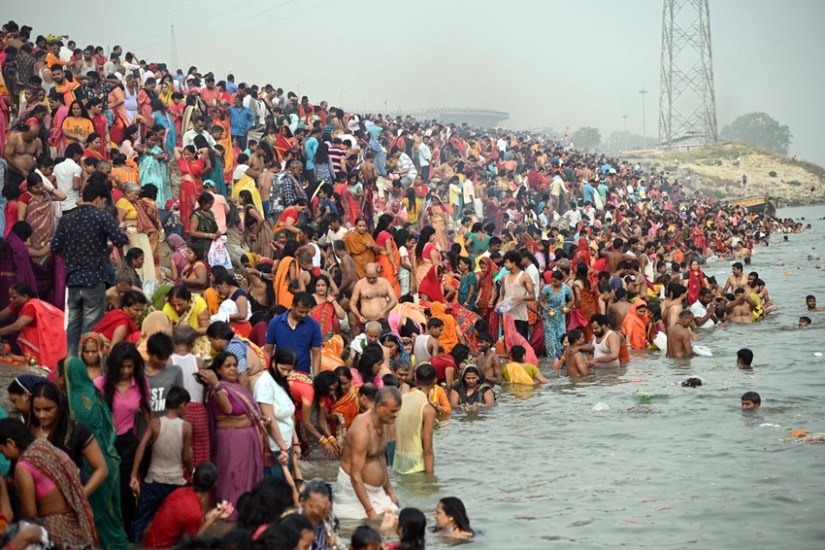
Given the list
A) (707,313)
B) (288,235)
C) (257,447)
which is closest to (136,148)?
(288,235)

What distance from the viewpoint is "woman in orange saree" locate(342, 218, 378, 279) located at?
589 inches

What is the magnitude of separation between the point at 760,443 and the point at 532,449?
7.30 ft

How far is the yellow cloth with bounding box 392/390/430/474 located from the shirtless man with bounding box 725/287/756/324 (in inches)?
505

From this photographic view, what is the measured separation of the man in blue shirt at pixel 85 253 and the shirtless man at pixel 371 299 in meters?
3.78

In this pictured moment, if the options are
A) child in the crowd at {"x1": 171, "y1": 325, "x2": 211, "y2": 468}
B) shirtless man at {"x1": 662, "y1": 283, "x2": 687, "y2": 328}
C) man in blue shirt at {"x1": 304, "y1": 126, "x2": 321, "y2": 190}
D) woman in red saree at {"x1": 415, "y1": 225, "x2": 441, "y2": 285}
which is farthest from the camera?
man in blue shirt at {"x1": 304, "y1": 126, "x2": 321, "y2": 190}

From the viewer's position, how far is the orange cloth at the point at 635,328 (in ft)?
56.1

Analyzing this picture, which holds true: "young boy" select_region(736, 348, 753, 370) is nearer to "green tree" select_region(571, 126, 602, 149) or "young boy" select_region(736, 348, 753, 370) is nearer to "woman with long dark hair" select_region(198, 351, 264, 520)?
"woman with long dark hair" select_region(198, 351, 264, 520)

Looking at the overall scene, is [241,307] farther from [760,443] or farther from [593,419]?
[760,443]

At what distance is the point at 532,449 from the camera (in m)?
11.5

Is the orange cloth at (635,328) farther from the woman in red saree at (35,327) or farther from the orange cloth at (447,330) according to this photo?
the woman in red saree at (35,327)

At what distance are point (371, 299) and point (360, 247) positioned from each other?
160 centimetres

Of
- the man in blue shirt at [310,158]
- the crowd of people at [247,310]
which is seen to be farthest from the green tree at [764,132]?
the man in blue shirt at [310,158]

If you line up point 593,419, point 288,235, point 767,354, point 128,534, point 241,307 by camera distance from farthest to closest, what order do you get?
point 767,354, point 288,235, point 593,419, point 241,307, point 128,534

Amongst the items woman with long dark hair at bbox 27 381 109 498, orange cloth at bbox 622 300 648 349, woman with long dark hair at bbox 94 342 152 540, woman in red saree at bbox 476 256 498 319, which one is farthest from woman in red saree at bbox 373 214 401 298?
woman with long dark hair at bbox 27 381 109 498
